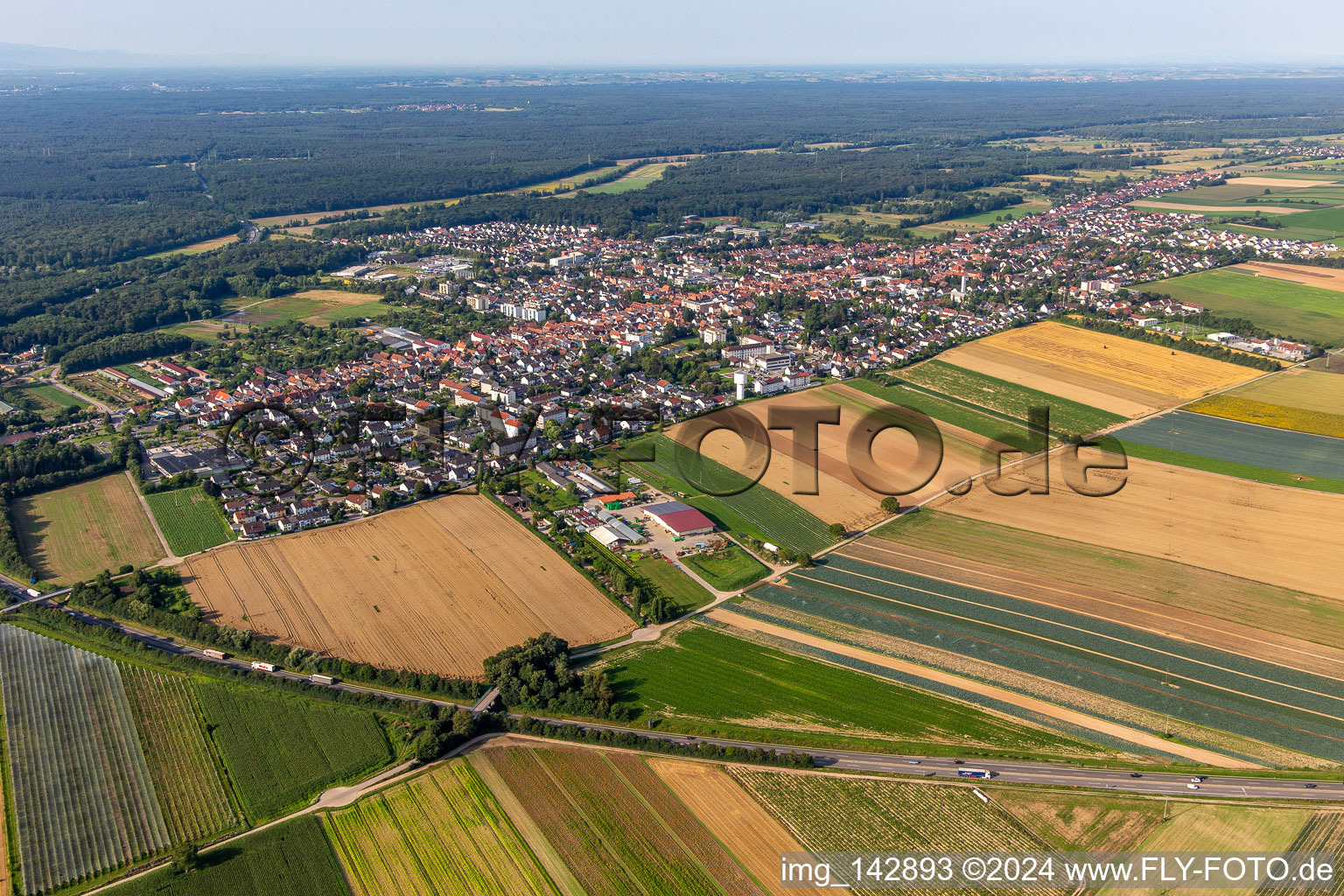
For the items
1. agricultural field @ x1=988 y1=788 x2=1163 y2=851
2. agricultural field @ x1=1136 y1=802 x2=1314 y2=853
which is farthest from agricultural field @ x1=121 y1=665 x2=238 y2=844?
agricultural field @ x1=1136 y1=802 x2=1314 y2=853

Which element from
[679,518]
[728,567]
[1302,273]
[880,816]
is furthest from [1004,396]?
[1302,273]

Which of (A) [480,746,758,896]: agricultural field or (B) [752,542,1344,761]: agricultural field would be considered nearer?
(A) [480,746,758,896]: agricultural field

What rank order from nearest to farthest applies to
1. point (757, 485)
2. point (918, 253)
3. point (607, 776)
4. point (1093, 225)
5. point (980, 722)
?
point (607, 776)
point (980, 722)
point (757, 485)
point (918, 253)
point (1093, 225)

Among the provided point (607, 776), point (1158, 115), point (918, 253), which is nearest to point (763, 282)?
point (918, 253)

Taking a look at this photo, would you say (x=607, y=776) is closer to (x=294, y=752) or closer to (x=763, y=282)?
(x=294, y=752)

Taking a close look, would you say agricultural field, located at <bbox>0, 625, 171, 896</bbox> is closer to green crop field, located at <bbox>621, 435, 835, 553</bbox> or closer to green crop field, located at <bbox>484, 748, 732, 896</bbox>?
green crop field, located at <bbox>484, 748, 732, 896</bbox>

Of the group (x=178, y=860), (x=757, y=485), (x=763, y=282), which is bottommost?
(x=178, y=860)
